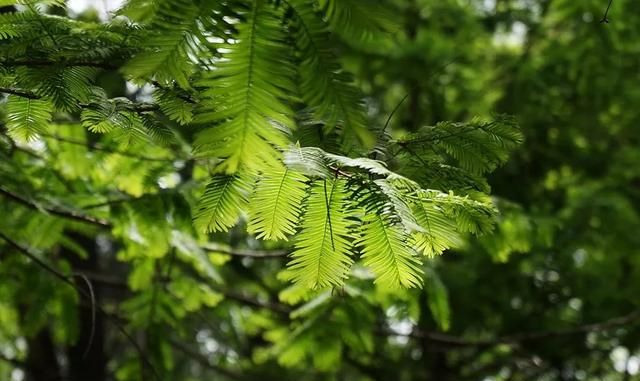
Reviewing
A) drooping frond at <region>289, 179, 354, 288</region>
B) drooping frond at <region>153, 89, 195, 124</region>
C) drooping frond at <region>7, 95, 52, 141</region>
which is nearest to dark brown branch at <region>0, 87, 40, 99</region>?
drooping frond at <region>7, 95, 52, 141</region>

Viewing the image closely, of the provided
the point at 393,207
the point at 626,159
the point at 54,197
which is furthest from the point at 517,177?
the point at 393,207

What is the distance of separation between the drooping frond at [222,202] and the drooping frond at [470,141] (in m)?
0.51

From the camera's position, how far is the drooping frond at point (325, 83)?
3.46 feet

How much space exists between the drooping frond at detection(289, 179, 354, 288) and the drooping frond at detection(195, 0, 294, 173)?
0.97 feet

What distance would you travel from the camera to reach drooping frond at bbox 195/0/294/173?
1.00m

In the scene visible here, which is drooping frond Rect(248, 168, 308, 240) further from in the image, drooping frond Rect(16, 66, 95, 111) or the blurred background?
the blurred background

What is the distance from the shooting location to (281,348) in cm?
346

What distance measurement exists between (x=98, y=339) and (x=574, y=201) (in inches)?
176

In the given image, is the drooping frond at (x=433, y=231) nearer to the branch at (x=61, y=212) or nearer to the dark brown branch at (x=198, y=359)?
the branch at (x=61, y=212)

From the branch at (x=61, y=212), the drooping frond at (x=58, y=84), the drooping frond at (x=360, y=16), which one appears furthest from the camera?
the branch at (x=61, y=212)

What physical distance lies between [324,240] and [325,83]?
14.8 inches

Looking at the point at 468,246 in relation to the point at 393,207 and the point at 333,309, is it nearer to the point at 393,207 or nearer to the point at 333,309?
the point at 333,309

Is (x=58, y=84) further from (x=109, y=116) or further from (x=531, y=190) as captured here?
(x=531, y=190)

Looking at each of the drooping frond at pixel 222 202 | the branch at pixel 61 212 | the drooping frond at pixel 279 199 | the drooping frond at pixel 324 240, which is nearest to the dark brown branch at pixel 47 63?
the drooping frond at pixel 222 202
